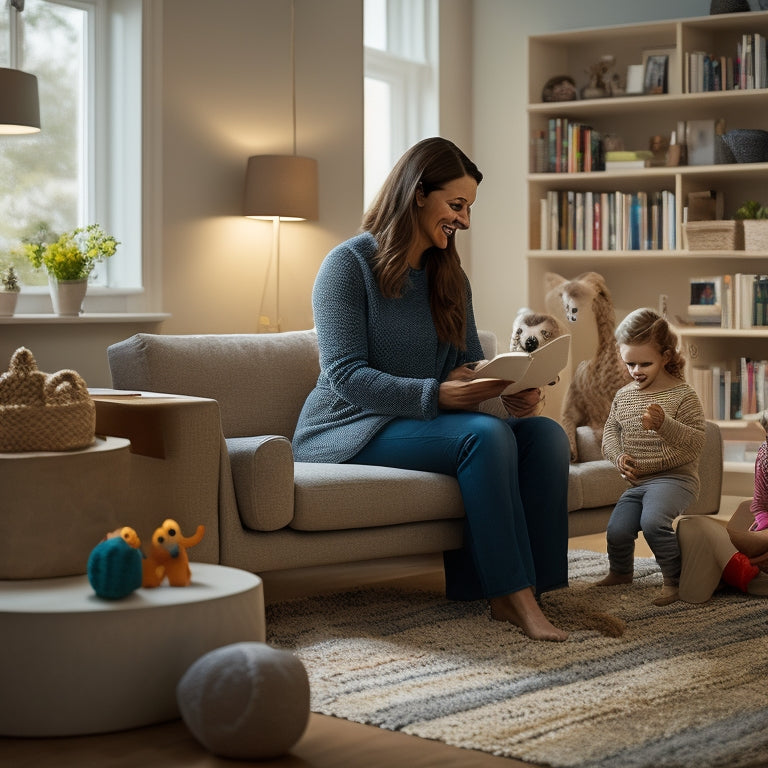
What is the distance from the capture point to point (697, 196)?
542 cm

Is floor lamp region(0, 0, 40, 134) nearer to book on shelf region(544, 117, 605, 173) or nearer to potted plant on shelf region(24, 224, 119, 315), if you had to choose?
potted plant on shelf region(24, 224, 119, 315)

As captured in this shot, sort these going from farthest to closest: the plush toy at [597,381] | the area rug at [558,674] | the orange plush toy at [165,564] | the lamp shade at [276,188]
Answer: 1. the lamp shade at [276,188]
2. the plush toy at [597,381]
3. the orange plush toy at [165,564]
4. the area rug at [558,674]

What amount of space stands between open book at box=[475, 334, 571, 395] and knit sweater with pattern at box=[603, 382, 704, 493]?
0.38 metres

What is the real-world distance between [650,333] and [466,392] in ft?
2.23

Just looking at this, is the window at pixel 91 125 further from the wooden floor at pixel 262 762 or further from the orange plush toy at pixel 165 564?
the wooden floor at pixel 262 762

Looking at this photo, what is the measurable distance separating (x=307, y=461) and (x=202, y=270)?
1.65m

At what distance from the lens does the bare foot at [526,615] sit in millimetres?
2740

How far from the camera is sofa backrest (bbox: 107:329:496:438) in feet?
10.3

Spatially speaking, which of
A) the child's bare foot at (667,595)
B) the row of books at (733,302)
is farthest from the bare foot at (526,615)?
the row of books at (733,302)

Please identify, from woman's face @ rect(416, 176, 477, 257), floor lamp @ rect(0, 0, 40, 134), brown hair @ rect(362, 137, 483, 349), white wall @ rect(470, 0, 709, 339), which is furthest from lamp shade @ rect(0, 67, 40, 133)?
white wall @ rect(470, 0, 709, 339)

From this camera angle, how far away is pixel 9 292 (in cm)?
373

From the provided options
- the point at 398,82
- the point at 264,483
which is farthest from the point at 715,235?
the point at 264,483

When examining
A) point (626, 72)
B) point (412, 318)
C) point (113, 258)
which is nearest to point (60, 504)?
point (412, 318)

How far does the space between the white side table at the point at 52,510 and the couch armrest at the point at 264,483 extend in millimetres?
407
